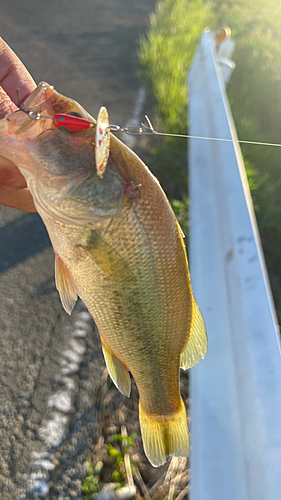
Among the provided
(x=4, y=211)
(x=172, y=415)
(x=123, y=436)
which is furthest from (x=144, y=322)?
(x=4, y=211)

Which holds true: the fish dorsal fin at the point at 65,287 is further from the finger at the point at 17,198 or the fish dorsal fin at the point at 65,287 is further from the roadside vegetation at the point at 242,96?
the roadside vegetation at the point at 242,96

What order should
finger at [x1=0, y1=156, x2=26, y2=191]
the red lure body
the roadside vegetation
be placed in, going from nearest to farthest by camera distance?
the red lure body < finger at [x1=0, y1=156, x2=26, y2=191] < the roadside vegetation

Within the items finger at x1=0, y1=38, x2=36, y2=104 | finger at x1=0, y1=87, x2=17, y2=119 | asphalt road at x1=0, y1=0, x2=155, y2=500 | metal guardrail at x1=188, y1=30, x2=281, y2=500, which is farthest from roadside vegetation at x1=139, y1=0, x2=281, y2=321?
Answer: finger at x1=0, y1=87, x2=17, y2=119

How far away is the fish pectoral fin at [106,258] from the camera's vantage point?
1230 millimetres

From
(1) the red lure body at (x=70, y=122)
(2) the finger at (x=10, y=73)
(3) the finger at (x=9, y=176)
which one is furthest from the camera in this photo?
(2) the finger at (x=10, y=73)

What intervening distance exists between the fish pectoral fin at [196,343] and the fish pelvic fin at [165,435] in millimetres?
251

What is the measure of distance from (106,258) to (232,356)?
113cm

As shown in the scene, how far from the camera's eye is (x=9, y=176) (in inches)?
56.4

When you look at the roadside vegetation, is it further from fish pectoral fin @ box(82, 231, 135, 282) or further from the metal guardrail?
fish pectoral fin @ box(82, 231, 135, 282)

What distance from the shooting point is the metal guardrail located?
4.80 feet

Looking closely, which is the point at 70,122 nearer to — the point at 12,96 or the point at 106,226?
the point at 106,226

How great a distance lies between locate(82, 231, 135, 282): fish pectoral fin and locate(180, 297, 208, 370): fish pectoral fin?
415 mm

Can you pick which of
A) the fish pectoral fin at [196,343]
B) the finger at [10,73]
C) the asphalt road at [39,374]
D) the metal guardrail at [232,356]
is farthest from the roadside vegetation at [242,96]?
the finger at [10,73]

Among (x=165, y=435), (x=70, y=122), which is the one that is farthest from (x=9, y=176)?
(x=165, y=435)
